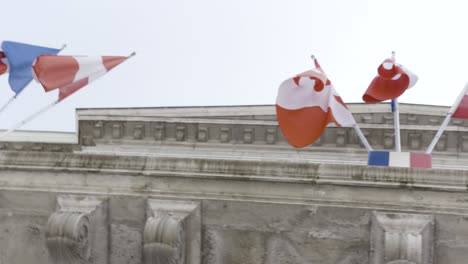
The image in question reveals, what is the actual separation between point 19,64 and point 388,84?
7351 mm

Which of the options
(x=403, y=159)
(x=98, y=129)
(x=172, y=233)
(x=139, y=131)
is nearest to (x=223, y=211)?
(x=172, y=233)

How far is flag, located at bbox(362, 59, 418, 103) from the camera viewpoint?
12875 millimetres

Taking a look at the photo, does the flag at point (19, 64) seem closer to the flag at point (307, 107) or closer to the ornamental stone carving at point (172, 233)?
the flag at point (307, 107)

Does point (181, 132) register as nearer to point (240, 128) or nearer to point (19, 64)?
point (240, 128)

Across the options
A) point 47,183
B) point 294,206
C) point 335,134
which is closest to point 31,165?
point 47,183

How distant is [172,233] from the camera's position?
21.8 ft

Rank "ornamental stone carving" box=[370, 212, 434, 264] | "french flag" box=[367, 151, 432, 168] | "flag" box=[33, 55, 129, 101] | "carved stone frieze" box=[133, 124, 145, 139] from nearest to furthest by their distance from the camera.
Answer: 1. "ornamental stone carving" box=[370, 212, 434, 264]
2. "french flag" box=[367, 151, 432, 168]
3. "flag" box=[33, 55, 129, 101]
4. "carved stone frieze" box=[133, 124, 145, 139]

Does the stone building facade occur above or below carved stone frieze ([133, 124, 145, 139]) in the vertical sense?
below

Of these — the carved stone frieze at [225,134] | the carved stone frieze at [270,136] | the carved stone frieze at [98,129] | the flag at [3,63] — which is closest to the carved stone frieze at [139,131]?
the carved stone frieze at [98,129]

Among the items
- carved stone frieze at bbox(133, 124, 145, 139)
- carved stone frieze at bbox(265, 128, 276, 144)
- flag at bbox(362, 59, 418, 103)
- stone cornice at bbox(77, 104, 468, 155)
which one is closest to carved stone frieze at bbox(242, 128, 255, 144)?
stone cornice at bbox(77, 104, 468, 155)

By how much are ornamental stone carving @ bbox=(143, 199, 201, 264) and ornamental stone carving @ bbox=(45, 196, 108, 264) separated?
56cm

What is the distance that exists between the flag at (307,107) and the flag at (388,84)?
6.94 ft

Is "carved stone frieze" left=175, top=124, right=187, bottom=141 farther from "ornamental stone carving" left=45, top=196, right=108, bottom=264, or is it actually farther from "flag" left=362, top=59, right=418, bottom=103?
"ornamental stone carving" left=45, top=196, right=108, bottom=264

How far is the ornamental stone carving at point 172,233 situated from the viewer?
6.61 meters
